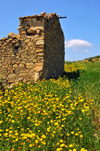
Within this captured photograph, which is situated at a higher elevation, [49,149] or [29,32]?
[29,32]

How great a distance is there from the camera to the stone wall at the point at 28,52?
8617 millimetres

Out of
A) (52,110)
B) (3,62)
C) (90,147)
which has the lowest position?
(90,147)

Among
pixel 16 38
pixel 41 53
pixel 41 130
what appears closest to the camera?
pixel 41 130

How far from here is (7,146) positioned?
3355 mm

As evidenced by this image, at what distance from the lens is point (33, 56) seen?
8750mm

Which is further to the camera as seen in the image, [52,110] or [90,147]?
[52,110]

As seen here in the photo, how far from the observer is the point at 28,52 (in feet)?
29.2

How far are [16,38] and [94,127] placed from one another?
6.92 metres

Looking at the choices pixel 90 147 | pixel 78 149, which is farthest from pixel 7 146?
pixel 90 147

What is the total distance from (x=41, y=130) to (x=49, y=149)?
63 cm

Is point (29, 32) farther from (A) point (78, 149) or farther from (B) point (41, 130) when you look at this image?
(A) point (78, 149)

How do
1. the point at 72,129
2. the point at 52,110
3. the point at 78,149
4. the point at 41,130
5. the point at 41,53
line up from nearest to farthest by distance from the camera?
the point at 78,149
the point at 41,130
the point at 72,129
the point at 52,110
the point at 41,53

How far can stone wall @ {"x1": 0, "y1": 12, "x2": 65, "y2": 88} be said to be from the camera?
8617 mm

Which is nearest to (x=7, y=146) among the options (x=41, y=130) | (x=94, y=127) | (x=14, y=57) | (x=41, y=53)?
(x=41, y=130)
